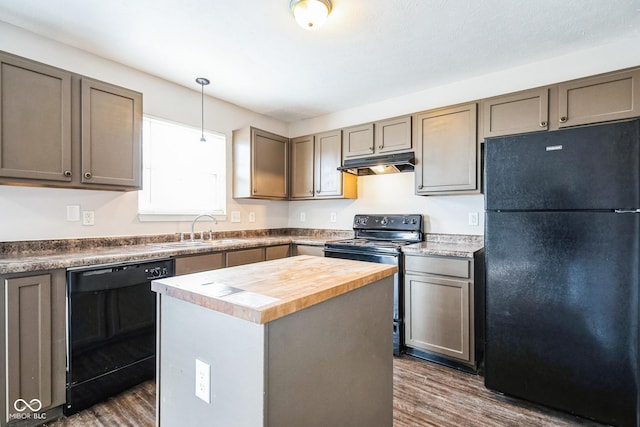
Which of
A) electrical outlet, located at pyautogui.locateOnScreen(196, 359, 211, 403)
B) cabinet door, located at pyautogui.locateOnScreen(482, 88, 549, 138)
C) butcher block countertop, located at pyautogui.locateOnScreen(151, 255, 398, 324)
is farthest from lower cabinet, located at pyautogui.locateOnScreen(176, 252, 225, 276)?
cabinet door, located at pyautogui.locateOnScreen(482, 88, 549, 138)

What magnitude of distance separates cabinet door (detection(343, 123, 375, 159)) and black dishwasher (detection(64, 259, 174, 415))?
85.6 inches

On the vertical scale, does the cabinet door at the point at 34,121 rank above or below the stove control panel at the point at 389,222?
above

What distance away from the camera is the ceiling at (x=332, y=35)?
192cm

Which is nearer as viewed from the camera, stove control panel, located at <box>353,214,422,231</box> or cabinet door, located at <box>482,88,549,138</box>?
cabinet door, located at <box>482,88,549,138</box>

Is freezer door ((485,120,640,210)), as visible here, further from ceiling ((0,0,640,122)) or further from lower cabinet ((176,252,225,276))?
lower cabinet ((176,252,225,276))

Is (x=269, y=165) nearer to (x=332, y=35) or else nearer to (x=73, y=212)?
(x=332, y=35)

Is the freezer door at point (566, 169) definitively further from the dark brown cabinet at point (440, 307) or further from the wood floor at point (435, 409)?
the wood floor at point (435, 409)

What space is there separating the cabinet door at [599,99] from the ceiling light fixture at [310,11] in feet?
6.15

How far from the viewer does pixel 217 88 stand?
3150 millimetres

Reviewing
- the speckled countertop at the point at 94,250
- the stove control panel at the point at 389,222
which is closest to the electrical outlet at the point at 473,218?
the stove control panel at the point at 389,222

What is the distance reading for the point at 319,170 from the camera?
147 inches

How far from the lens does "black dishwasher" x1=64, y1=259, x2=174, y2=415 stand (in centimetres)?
187

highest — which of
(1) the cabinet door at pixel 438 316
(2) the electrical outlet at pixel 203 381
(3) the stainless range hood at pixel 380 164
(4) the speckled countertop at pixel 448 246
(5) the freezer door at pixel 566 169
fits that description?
(3) the stainless range hood at pixel 380 164

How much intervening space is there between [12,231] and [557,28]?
3.97 metres
